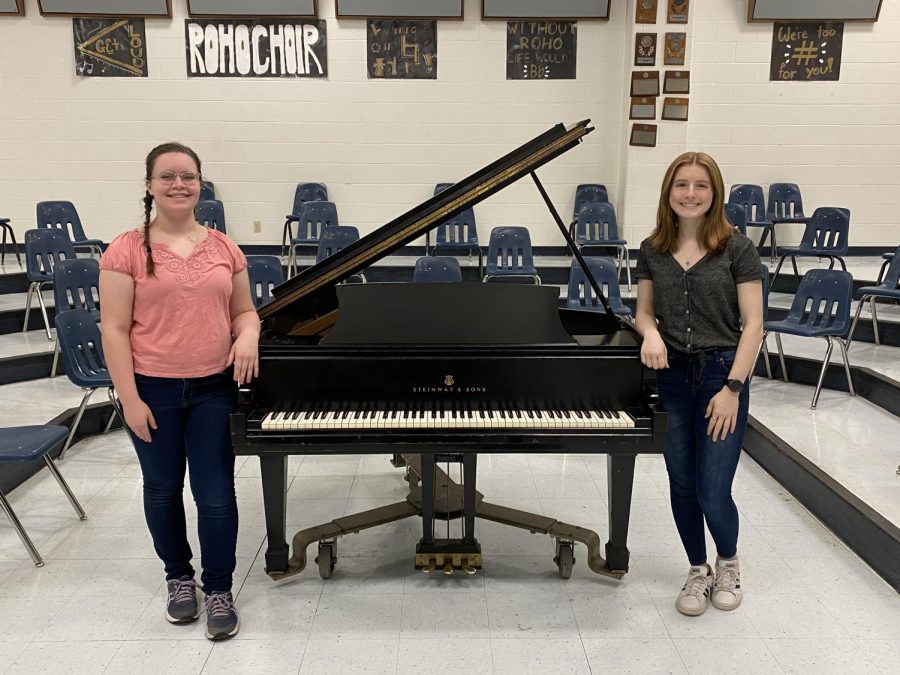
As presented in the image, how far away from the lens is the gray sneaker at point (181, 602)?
8.16 ft

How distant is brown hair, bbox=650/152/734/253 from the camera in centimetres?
229

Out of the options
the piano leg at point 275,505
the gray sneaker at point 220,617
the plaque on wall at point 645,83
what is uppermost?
the plaque on wall at point 645,83

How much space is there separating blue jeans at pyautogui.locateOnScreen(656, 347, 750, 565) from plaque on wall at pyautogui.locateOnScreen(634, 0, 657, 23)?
232 inches

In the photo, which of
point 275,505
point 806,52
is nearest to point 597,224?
point 806,52

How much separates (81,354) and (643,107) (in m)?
5.83

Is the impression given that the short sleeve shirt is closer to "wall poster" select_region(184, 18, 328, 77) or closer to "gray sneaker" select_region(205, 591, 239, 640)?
"gray sneaker" select_region(205, 591, 239, 640)

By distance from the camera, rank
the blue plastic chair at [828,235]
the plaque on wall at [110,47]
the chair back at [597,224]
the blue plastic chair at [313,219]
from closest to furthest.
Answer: the blue plastic chair at [828,235] < the chair back at [597,224] < the blue plastic chair at [313,219] < the plaque on wall at [110,47]

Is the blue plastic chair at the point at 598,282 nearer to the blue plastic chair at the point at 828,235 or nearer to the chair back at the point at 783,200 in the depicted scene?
the blue plastic chair at the point at 828,235

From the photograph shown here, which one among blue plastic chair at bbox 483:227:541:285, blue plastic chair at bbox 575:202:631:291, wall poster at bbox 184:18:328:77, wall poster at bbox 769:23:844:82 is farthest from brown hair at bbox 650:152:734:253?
wall poster at bbox 769:23:844:82

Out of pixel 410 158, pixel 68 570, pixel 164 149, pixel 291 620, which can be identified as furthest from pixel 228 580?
pixel 410 158

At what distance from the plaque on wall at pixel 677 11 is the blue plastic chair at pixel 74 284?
579 centimetres

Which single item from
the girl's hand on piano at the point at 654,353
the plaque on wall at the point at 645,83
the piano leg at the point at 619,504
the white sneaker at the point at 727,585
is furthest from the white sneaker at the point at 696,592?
the plaque on wall at the point at 645,83

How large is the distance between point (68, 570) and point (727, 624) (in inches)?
96.1

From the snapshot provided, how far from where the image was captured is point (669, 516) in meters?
3.35
